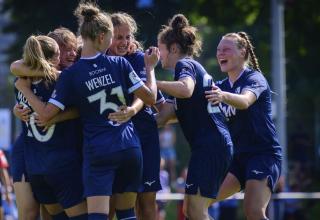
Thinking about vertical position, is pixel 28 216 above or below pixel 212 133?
below

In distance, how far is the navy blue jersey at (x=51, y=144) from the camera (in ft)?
26.1

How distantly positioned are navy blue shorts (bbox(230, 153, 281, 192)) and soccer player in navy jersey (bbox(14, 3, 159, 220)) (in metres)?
1.61

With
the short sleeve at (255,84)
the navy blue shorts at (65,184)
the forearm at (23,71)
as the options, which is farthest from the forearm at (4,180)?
the forearm at (23,71)

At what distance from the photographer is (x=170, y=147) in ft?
90.2

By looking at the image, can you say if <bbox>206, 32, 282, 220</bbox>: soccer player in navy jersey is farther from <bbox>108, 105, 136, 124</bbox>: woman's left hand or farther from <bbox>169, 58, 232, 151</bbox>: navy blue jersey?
<bbox>108, 105, 136, 124</bbox>: woman's left hand

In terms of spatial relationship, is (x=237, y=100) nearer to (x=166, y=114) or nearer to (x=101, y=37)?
(x=166, y=114)

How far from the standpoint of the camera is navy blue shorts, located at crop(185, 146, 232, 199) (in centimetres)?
839

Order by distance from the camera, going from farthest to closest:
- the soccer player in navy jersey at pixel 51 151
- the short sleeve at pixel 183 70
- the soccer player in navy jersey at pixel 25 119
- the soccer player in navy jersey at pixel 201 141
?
the soccer player in navy jersey at pixel 201 141, the short sleeve at pixel 183 70, the soccer player in navy jersey at pixel 25 119, the soccer player in navy jersey at pixel 51 151

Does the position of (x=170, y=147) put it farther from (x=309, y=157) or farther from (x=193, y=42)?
(x=193, y=42)

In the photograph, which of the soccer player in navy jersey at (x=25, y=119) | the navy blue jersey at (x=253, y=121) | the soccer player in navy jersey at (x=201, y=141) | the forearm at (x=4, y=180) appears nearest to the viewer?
the soccer player in navy jersey at (x=25, y=119)

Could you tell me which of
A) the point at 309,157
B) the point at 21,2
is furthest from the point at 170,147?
the point at 21,2

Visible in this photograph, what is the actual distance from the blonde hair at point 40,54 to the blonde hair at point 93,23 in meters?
0.40

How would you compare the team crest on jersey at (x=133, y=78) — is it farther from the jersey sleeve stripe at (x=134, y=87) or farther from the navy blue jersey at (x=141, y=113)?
the navy blue jersey at (x=141, y=113)

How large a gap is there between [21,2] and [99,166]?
21.5 m
